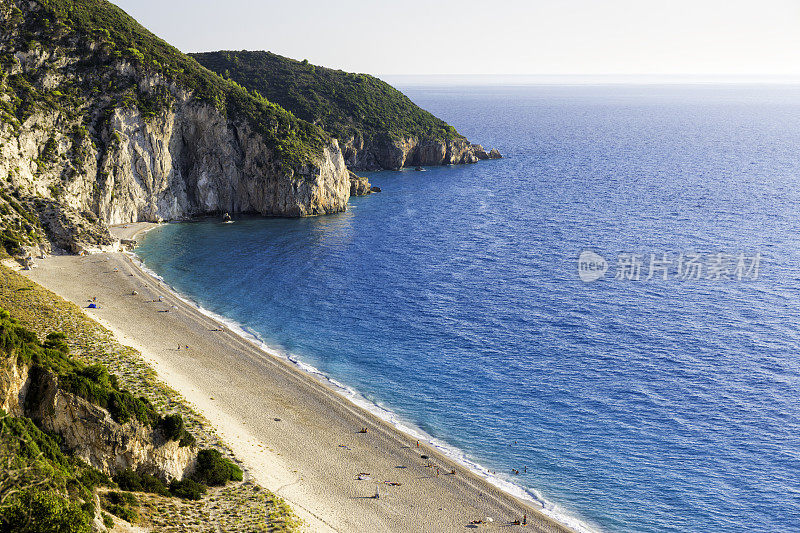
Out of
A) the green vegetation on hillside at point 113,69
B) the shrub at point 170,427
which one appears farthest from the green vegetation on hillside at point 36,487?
the green vegetation on hillside at point 113,69

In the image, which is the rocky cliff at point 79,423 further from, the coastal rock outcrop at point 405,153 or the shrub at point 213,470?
the coastal rock outcrop at point 405,153

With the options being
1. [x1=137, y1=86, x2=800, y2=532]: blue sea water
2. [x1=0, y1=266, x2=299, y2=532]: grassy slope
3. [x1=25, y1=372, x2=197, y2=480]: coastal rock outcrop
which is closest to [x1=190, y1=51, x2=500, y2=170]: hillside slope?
[x1=137, y1=86, x2=800, y2=532]: blue sea water

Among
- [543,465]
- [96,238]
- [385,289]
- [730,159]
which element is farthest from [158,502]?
[730,159]

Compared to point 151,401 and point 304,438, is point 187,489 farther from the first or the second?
point 304,438

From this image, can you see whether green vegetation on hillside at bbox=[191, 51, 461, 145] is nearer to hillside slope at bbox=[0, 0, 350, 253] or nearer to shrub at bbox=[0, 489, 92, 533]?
hillside slope at bbox=[0, 0, 350, 253]

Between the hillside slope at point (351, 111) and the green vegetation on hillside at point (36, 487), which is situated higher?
the hillside slope at point (351, 111)

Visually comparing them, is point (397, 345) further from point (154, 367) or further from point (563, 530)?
point (563, 530)

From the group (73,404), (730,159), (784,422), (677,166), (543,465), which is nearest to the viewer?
(73,404)
